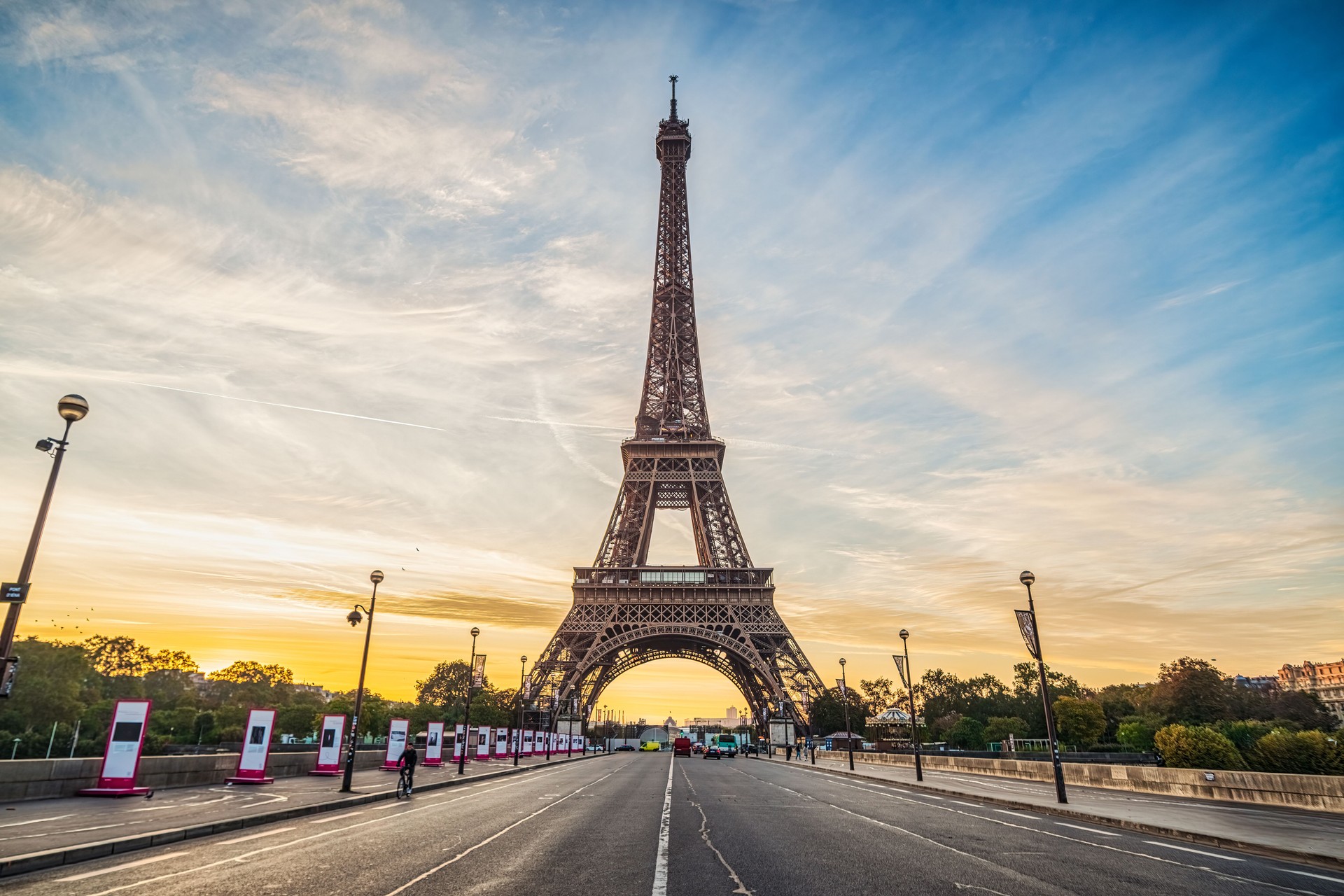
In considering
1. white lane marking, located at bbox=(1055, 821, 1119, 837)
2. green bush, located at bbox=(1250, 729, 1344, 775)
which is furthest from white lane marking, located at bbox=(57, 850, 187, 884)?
green bush, located at bbox=(1250, 729, 1344, 775)

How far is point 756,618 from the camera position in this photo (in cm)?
7025

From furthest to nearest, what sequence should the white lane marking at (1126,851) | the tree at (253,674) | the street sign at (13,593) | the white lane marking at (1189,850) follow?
1. the tree at (253,674)
2. the white lane marking at (1189,850)
3. the street sign at (13,593)
4. the white lane marking at (1126,851)

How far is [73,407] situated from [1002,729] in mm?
95874

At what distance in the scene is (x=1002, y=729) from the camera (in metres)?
86.1

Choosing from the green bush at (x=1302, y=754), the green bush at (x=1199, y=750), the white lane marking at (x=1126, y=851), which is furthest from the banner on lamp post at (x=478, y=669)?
the green bush at (x=1302, y=754)

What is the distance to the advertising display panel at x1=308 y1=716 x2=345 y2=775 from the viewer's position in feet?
92.9

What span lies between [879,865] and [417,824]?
1034 cm

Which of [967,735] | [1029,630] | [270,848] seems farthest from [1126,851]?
[967,735]

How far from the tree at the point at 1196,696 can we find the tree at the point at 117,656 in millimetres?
131430

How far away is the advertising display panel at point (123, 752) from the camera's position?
1853 centimetres

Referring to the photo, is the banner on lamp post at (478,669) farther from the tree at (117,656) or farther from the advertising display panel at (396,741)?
the tree at (117,656)

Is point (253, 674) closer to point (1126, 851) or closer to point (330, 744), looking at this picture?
point (330, 744)

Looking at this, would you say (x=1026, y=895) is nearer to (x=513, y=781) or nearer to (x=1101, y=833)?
(x=1101, y=833)

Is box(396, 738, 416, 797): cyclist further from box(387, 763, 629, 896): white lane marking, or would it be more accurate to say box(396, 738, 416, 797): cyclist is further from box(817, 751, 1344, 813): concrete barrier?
box(817, 751, 1344, 813): concrete barrier
